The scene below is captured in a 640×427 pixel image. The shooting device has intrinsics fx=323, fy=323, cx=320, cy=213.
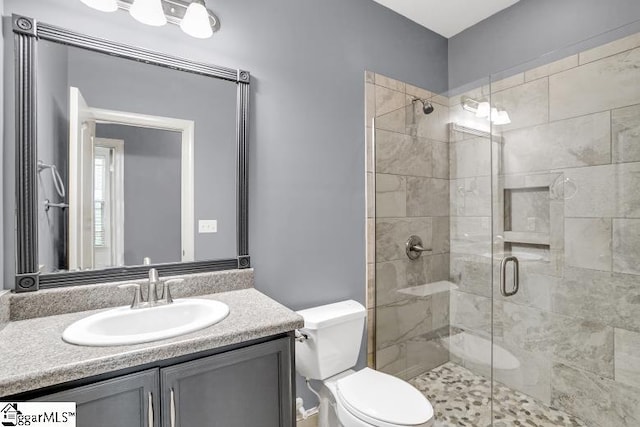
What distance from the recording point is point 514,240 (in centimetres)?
200

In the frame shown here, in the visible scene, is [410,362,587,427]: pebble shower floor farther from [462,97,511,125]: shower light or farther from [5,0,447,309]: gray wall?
[462,97,511,125]: shower light

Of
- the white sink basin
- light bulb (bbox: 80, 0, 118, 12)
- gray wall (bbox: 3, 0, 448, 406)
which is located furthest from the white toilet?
light bulb (bbox: 80, 0, 118, 12)

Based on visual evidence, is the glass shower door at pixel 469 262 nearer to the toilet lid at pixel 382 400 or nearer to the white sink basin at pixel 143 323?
the toilet lid at pixel 382 400

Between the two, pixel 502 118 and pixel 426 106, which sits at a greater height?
pixel 426 106

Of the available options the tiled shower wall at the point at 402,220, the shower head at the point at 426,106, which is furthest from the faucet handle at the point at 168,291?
the shower head at the point at 426,106

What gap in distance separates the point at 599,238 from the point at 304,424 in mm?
1900

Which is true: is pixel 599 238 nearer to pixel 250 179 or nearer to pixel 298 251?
pixel 298 251

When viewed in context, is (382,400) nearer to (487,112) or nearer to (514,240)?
(514,240)

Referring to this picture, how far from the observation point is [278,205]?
1757 mm

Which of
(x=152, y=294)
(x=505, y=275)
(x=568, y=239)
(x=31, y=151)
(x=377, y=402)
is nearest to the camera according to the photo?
(x=31, y=151)

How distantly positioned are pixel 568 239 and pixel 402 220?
3.03 ft

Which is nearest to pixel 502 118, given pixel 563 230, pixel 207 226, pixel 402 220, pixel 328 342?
pixel 563 230

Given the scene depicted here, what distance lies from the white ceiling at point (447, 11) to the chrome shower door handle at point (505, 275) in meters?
1.71

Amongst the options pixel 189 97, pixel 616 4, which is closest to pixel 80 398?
pixel 189 97
